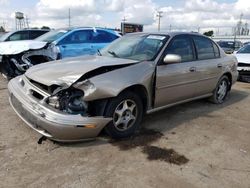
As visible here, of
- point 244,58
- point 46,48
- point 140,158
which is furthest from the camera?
point 244,58

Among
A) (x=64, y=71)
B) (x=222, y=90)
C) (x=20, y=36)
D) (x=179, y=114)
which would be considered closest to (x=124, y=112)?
(x=64, y=71)

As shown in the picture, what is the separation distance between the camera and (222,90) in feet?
20.7

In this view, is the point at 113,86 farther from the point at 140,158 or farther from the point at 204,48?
the point at 204,48

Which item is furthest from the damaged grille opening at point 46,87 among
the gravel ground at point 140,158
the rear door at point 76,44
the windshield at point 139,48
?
the rear door at point 76,44

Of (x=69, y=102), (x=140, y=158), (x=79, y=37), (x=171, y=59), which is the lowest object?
(x=140, y=158)

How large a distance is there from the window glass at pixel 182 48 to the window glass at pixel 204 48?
0.26 meters

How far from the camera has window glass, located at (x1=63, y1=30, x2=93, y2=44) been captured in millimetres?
8266

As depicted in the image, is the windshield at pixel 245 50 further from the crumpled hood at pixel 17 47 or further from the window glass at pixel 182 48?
the crumpled hood at pixel 17 47

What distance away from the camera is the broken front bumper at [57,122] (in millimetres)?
3355

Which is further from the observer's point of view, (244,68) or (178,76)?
(244,68)

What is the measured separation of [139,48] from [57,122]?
2039 millimetres

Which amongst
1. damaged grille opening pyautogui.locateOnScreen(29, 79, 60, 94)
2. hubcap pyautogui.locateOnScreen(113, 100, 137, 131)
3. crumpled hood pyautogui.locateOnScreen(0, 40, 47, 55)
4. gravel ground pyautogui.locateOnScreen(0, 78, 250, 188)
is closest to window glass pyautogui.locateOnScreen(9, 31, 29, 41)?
crumpled hood pyautogui.locateOnScreen(0, 40, 47, 55)

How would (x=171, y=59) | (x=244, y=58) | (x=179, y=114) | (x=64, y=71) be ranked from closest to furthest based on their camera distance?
(x=64, y=71) < (x=171, y=59) < (x=179, y=114) < (x=244, y=58)

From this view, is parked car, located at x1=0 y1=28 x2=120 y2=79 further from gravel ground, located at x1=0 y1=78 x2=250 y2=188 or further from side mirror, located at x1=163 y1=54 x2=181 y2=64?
side mirror, located at x1=163 y1=54 x2=181 y2=64
